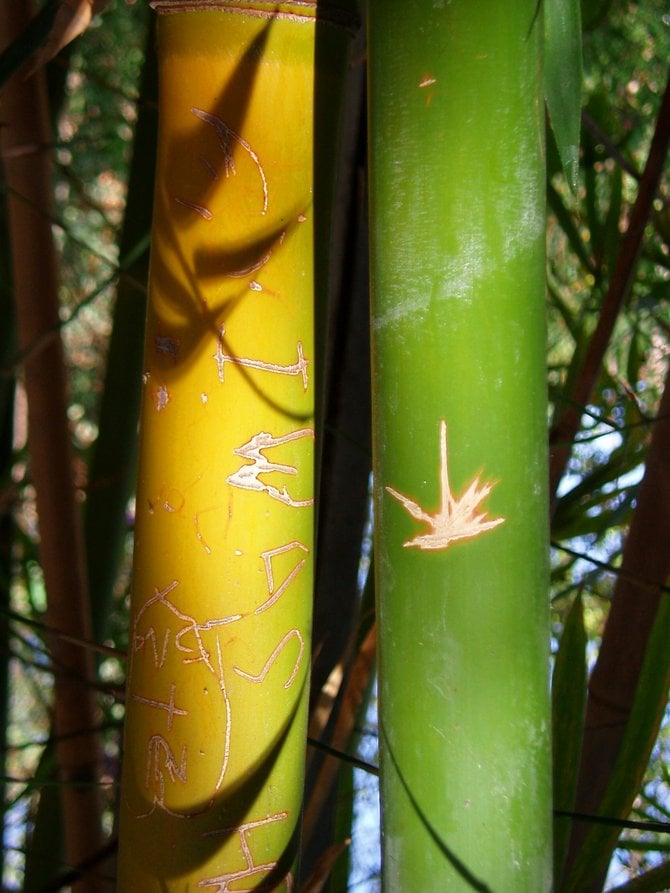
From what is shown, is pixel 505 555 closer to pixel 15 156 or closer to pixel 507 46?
pixel 507 46

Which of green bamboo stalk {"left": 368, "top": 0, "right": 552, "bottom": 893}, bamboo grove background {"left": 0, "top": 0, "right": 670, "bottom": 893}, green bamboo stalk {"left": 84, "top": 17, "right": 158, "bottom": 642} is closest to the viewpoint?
green bamboo stalk {"left": 368, "top": 0, "right": 552, "bottom": 893}

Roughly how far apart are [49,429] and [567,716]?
0.74 ft

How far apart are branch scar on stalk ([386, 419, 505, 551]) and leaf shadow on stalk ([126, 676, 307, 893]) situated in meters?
0.09

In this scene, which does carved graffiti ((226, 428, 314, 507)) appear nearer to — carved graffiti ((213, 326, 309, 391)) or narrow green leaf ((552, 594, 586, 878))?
carved graffiti ((213, 326, 309, 391))

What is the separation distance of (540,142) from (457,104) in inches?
0.8

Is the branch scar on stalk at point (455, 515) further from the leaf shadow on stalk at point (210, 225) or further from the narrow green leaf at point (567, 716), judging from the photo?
the narrow green leaf at point (567, 716)

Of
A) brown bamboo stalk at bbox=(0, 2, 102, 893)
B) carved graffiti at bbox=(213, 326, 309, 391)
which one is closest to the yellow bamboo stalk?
carved graffiti at bbox=(213, 326, 309, 391)

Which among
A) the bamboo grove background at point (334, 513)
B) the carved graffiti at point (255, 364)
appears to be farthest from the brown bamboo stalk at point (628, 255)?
the carved graffiti at point (255, 364)

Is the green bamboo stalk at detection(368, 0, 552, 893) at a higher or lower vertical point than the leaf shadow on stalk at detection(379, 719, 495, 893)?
higher

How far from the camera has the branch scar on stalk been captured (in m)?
0.19

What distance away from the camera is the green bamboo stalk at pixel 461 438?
183 mm

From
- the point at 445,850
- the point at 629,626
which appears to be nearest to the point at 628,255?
the point at 629,626

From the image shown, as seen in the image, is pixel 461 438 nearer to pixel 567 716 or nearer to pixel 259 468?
pixel 259 468

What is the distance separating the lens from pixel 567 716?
1.22ft
